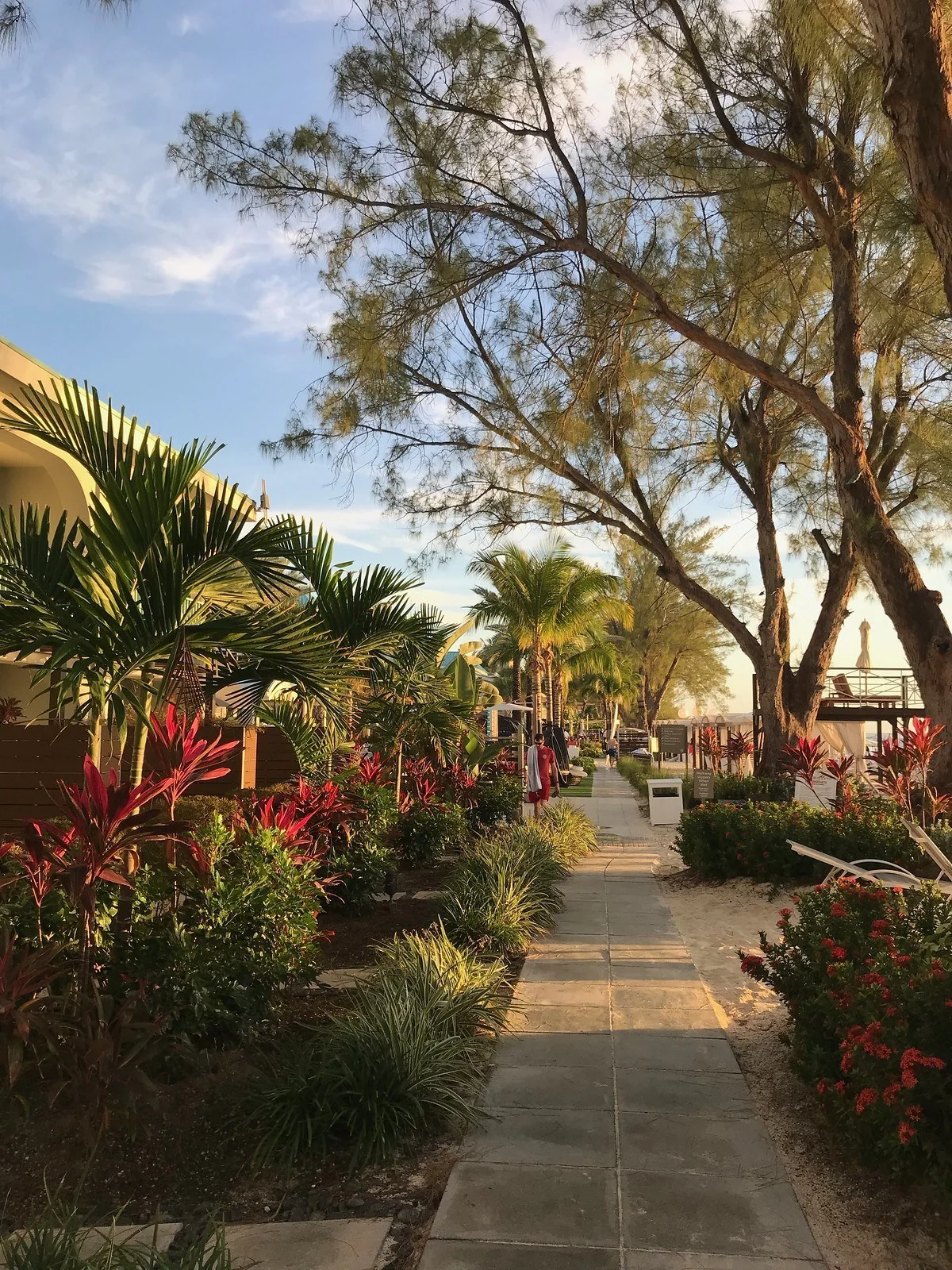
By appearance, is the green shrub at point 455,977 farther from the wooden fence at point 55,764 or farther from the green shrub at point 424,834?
the green shrub at point 424,834

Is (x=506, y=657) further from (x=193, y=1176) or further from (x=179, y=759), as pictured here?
(x=193, y=1176)

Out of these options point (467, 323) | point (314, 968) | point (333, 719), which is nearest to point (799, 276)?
point (467, 323)

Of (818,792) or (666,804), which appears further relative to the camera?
(666,804)

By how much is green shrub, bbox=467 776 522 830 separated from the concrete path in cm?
718

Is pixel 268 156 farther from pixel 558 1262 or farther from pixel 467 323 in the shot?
pixel 558 1262

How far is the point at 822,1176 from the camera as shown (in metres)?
3.48

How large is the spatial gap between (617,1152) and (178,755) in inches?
98.9

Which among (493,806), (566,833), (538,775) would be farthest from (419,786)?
(493,806)

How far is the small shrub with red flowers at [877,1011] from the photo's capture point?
2980 mm

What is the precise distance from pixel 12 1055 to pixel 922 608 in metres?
8.51

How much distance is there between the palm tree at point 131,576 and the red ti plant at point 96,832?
0.56 m

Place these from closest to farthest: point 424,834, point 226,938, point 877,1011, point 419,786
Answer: point 877,1011, point 226,938, point 424,834, point 419,786

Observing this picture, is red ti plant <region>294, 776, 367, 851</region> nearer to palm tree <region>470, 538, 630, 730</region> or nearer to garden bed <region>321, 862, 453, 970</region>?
garden bed <region>321, 862, 453, 970</region>

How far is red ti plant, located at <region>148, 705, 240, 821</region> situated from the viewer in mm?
4301
